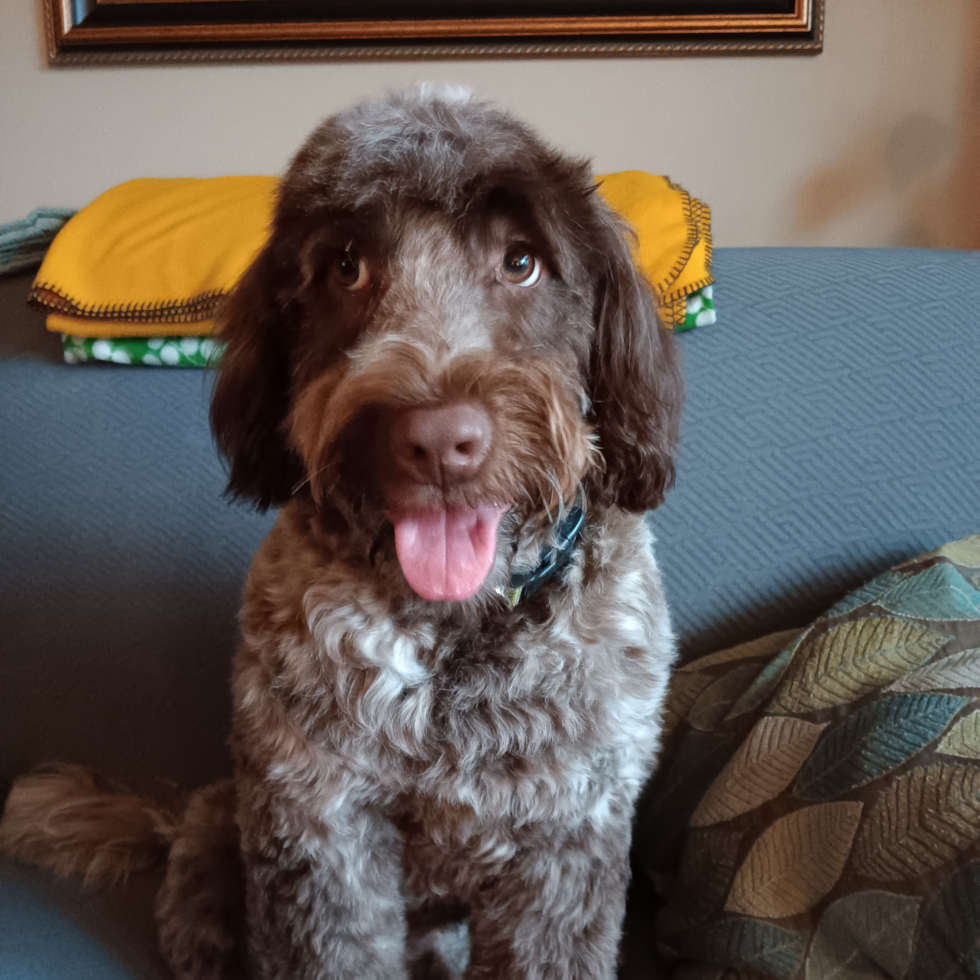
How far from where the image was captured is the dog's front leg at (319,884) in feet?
3.26

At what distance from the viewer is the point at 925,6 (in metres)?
1.88

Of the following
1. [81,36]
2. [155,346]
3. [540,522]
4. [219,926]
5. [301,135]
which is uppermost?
[81,36]

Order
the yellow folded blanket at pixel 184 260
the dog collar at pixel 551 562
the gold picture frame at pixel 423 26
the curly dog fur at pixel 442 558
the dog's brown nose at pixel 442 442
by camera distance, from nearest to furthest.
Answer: the dog's brown nose at pixel 442 442, the curly dog fur at pixel 442 558, the dog collar at pixel 551 562, the yellow folded blanket at pixel 184 260, the gold picture frame at pixel 423 26

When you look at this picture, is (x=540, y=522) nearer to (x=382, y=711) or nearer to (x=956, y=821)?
(x=382, y=711)

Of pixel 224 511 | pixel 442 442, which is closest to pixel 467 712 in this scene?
pixel 442 442

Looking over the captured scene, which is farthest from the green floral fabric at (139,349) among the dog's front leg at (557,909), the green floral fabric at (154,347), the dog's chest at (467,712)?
the dog's front leg at (557,909)

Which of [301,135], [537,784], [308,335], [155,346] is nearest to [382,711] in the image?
[537,784]

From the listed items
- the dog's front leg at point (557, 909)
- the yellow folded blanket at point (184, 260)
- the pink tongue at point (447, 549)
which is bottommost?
the dog's front leg at point (557, 909)

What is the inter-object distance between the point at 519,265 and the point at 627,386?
0.17 m

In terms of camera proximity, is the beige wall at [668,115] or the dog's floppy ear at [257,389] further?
the beige wall at [668,115]

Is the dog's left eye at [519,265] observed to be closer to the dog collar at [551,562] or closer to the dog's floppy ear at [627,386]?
the dog's floppy ear at [627,386]

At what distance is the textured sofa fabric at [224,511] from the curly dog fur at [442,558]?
461 mm

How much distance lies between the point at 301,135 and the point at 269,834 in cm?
148

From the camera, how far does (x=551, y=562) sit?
3.29ft
